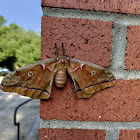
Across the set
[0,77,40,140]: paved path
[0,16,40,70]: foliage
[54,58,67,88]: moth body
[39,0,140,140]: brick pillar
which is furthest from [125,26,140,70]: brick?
[0,16,40,70]: foliage

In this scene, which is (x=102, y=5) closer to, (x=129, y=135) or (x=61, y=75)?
(x=61, y=75)

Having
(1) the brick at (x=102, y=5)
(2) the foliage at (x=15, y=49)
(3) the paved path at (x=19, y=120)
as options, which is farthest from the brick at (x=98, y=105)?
(2) the foliage at (x=15, y=49)

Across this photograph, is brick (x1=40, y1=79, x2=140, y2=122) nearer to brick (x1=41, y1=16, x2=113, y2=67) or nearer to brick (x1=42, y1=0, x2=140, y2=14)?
brick (x1=41, y1=16, x2=113, y2=67)

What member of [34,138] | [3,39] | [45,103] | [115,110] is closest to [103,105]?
[115,110]

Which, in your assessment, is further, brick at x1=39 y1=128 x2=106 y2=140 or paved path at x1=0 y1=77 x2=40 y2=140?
paved path at x1=0 y1=77 x2=40 y2=140

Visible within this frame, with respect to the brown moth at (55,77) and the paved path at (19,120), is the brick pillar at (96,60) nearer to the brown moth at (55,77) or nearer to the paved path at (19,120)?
the brown moth at (55,77)

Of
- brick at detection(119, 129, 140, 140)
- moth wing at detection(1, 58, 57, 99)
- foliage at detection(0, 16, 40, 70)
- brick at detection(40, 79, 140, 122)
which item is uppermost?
moth wing at detection(1, 58, 57, 99)
